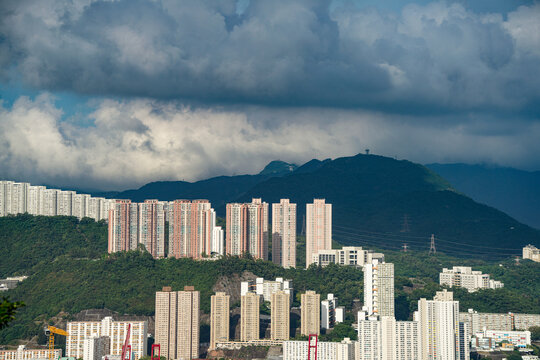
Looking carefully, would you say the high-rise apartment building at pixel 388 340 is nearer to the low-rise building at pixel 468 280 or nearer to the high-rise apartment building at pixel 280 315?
the high-rise apartment building at pixel 280 315

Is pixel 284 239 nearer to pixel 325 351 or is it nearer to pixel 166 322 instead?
pixel 166 322

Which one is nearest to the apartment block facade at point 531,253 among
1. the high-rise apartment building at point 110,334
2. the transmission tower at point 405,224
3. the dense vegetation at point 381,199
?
the dense vegetation at point 381,199

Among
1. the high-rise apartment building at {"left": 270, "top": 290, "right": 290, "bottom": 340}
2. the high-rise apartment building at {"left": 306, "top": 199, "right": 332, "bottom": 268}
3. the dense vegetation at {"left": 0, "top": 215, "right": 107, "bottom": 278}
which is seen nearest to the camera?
the high-rise apartment building at {"left": 270, "top": 290, "right": 290, "bottom": 340}

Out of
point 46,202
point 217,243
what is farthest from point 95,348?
point 46,202

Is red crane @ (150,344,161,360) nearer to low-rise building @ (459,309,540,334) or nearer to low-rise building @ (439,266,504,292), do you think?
low-rise building @ (459,309,540,334)

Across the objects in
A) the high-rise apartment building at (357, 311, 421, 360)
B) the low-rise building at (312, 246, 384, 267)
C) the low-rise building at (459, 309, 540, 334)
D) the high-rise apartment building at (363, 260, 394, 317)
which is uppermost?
the low-rise building at (312, 246, 384, 267)

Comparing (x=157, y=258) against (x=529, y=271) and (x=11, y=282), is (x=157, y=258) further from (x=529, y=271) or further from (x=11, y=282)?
Answer: (x=529, y=271)

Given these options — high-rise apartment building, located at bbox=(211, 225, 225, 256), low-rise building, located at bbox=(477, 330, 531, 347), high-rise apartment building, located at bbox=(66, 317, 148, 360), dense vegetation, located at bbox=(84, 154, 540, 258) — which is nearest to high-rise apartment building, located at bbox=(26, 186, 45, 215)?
high-rise apartment building, located at bbox=(211, 225, 225, 256)

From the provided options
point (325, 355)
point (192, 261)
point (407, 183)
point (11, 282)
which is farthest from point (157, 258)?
point (407, 183)
